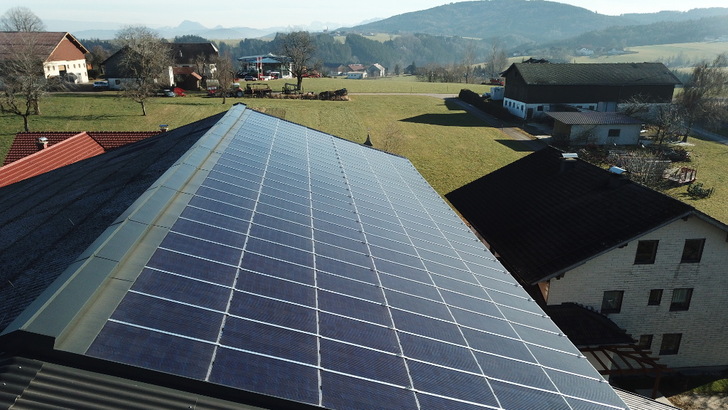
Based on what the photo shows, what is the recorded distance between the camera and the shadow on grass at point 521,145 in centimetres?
6594

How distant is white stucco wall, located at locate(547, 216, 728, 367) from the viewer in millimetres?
20828

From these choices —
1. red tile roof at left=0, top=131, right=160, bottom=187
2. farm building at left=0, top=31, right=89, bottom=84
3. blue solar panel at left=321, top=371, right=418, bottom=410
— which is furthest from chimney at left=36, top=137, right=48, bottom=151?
farm building at left=0, top=31, right=89, bottom=84

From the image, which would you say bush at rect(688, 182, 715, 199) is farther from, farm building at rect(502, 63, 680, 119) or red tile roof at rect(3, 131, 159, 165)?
red tile roof at rect(3, 131, 159, 165)

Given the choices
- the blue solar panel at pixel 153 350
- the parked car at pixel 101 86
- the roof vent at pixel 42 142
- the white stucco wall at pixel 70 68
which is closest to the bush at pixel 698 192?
the blue solar panel at pixel 153 350

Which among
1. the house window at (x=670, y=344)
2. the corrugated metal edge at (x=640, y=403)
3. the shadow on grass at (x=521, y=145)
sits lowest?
the house window at (x=670, y=344)

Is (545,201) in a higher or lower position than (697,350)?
higher

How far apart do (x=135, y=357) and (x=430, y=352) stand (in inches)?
202

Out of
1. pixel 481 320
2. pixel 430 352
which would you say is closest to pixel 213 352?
pixel 430 352

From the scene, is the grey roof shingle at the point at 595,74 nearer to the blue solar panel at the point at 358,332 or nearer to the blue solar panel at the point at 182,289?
the blue solar panel at the point at 358,332

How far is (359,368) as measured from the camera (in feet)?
24.4

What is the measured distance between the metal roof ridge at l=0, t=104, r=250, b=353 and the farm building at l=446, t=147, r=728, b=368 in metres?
16.6

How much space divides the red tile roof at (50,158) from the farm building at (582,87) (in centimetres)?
7361

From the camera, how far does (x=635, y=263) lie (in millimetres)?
21172

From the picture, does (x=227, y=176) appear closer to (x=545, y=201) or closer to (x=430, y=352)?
(x=430, y=352)
